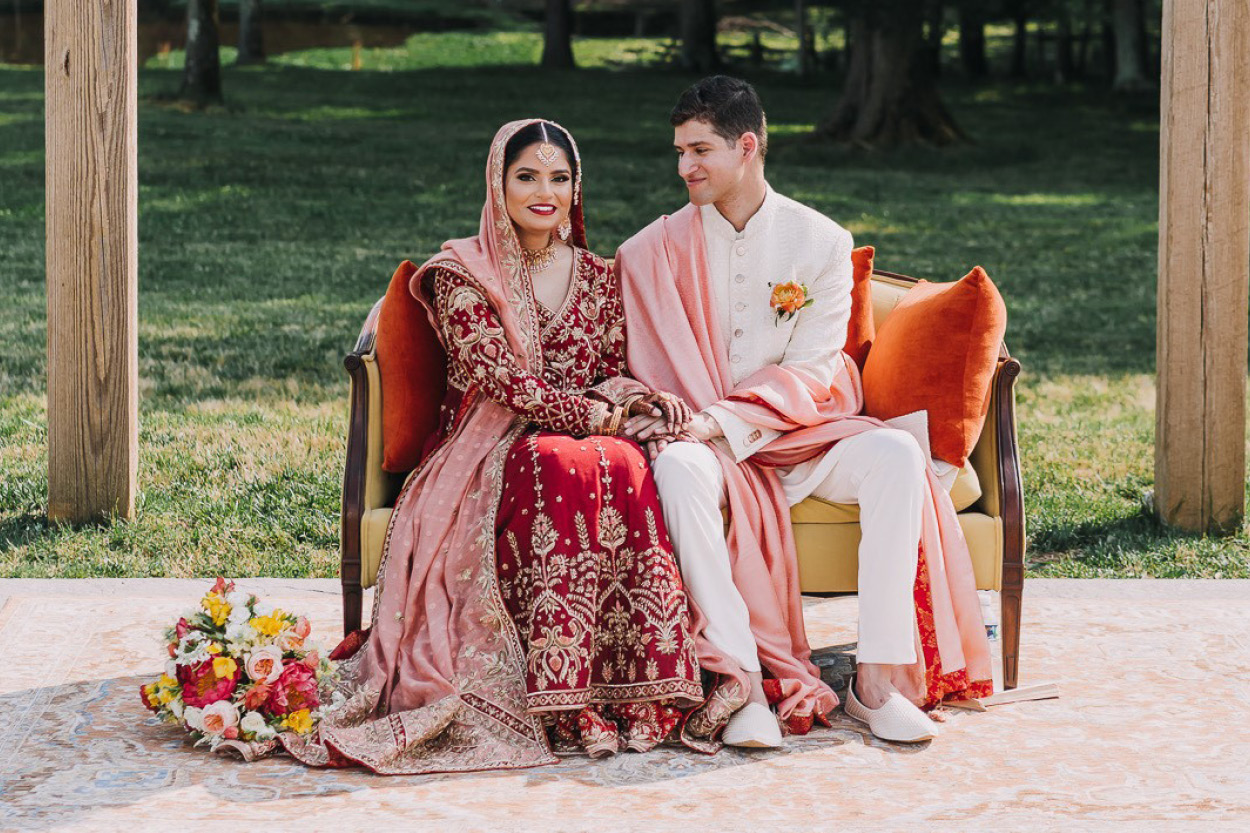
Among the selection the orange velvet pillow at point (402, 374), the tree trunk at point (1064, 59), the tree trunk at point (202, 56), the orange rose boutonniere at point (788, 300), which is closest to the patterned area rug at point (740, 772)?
the orange velvet pillow at point (402, 374)

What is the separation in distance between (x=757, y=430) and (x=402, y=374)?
3.21 feet

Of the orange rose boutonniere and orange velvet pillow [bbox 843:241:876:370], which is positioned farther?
orange velvet pillow [bbox 843:241:876:370]

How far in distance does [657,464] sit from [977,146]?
1700 cm

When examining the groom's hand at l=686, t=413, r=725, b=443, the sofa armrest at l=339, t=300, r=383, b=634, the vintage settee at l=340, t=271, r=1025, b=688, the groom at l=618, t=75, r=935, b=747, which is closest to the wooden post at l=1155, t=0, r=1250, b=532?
the vintage settee at l=340, t=271, r=1025, b=688

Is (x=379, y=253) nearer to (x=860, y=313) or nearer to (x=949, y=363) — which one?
(x=860, y=313)

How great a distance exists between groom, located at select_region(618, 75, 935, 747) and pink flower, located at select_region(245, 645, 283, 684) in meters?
1.01

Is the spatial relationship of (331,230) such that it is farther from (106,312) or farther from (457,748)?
(457,748)

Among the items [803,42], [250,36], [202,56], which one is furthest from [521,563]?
[803,42]

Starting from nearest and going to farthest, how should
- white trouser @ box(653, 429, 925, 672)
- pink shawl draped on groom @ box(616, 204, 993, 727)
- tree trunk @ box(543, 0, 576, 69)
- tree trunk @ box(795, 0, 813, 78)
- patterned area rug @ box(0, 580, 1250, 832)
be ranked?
1. patterned area rug @ box(0, 580, 1250, 832)
2. white trouser @ box(653, 429, 925, 672)
3. pink shawl draped on groom @ box(616, 204, 993, 727)
4. tree trunk @ box(543, 0, 576, 69)
5. tree trunk @ box(795, 0, 813, 78)

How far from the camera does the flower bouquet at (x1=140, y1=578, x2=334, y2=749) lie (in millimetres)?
3988

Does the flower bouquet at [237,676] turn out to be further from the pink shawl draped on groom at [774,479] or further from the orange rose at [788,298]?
the orange rose at [788,298]

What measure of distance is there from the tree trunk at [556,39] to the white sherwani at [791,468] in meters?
23.3

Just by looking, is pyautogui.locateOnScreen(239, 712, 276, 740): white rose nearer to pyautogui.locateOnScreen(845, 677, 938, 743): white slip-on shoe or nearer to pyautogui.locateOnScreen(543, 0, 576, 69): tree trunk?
pyautogui.locateOnScreen(845, 677, 938, 743): white slip-on shoe

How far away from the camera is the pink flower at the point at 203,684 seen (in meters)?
4.00
